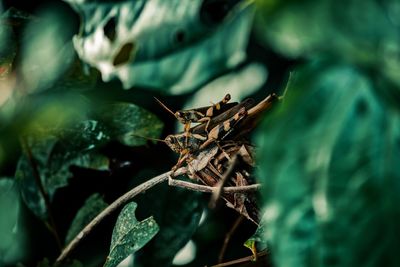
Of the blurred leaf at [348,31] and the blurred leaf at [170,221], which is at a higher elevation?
the blurred leaf at [348,31]

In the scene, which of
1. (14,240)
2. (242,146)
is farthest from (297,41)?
(14,240)

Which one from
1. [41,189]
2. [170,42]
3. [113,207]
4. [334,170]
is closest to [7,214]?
[41,189]

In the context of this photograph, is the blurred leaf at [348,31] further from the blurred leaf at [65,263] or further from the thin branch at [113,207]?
the blurred leaf at [65,263]

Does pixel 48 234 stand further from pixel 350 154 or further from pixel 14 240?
pixel 350 154

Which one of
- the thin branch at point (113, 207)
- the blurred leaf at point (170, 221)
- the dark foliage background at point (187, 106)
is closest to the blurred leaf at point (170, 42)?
the dark foliage background at point (187, 106)

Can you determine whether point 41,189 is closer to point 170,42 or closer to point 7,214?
point 7,214

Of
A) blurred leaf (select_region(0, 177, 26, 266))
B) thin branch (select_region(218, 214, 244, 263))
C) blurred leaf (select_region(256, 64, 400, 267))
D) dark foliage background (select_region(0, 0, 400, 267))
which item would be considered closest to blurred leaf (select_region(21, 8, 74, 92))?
dark foliage background (select_region(0, 0, 400, 267))

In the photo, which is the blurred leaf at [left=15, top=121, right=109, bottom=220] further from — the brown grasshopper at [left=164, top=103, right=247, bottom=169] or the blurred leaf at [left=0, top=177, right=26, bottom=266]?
the brown grasshopper at [left=164, top=103, right=247, bottom=169]

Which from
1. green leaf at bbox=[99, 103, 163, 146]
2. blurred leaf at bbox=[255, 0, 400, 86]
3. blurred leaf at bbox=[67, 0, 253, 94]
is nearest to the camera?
blurred leaf at bbox=[255, 0, 400, 86]
